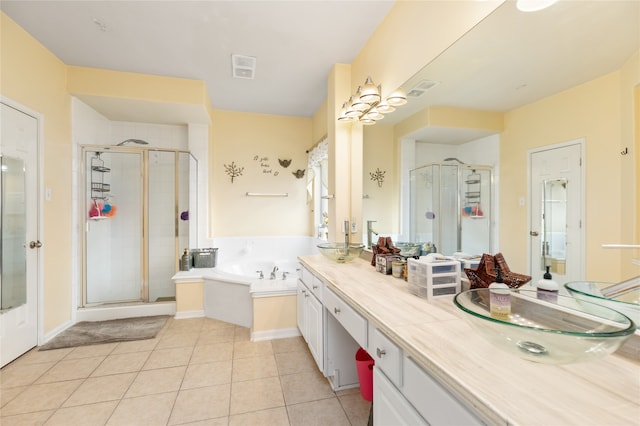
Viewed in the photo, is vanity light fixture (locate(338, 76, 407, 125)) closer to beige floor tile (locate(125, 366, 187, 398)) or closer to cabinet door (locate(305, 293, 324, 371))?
cabinet door (locate(305, 293, 324, 371))

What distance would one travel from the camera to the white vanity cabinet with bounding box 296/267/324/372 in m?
1.85

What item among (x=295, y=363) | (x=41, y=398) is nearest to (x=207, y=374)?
(x=295, y=363)

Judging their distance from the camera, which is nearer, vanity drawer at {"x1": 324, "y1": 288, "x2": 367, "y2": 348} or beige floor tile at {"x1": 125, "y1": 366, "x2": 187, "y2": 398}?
vanity drawer at {"x1": 324, "y1": 288, "x2": 367, "y2": 348}

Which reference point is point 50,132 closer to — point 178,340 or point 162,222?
point 162,222

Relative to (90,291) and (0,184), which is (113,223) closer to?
(90,291)

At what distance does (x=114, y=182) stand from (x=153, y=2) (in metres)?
2.27

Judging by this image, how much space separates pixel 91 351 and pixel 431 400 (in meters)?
2.82

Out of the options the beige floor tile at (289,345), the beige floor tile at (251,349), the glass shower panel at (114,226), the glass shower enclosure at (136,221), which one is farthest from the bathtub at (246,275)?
the glass shower panel at (114,226)

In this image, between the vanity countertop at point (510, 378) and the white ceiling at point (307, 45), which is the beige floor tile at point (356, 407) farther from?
the white ceiling at point (307, 45)

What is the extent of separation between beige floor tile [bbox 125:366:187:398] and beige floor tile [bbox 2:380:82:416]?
381 millimetres

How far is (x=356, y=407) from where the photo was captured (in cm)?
166

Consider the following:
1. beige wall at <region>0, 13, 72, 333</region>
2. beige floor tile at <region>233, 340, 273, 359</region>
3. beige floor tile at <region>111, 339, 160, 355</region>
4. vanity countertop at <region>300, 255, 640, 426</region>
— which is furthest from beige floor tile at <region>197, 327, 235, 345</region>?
vanity countertop at <region>300, 255, 640, 426</region>

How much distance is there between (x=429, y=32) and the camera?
65.4 inches

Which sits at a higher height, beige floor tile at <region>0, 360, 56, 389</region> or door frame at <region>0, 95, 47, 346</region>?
door frame at <region>0, 95, 47, 346</region>
